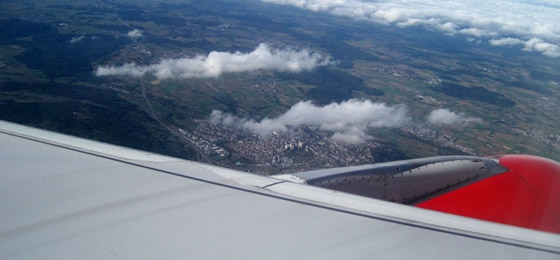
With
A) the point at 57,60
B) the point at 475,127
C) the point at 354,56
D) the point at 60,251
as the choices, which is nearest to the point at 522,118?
the point at 475,127

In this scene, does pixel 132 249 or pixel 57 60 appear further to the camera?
pixel 57 60

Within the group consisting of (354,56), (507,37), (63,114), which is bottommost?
(63,114)

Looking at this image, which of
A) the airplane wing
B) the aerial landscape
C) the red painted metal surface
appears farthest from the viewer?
the aerial landscape

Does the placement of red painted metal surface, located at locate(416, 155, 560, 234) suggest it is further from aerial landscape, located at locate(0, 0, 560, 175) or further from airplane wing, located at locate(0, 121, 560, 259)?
aerial landscape, located at locate(0, 0, 560, 175)

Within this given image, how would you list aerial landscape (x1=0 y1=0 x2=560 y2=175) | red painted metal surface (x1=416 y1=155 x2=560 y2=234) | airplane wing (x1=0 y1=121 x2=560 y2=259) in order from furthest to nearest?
aerial landscape (x1=0 y1=0 x2=560 y2=175), red painted metal surface (x1=416 y1=155 x2=560 y2=234), airplane wing (x1=0 y1=121 x2=560 y2=259)

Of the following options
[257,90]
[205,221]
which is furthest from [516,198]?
[257,90]

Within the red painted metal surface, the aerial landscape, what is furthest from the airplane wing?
the aerial landscape

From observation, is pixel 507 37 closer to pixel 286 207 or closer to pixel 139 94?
pixel 139 94
